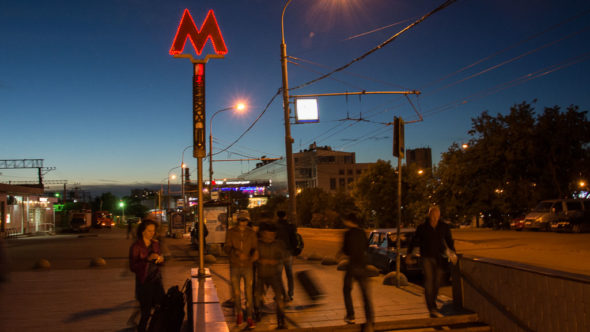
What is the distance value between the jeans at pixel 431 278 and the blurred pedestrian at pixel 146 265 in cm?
366

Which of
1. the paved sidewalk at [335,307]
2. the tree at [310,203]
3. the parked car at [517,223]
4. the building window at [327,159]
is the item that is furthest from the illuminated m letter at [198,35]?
the building window at [327,159]

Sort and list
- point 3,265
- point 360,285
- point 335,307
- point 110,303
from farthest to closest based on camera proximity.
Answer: point 110,303, point 335,307, point 360,285, point 3,265

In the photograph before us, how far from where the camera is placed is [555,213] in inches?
1161

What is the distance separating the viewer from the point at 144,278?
19.7ft

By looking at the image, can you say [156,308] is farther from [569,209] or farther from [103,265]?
[569,209]

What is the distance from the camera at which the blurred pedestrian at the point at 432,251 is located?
6.89 m

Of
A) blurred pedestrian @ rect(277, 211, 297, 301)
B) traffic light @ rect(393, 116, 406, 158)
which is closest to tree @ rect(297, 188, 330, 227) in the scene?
traffic light @ rect(393, 116, 406, 158)

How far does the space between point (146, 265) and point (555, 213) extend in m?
29.5

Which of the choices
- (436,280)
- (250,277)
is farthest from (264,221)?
(436,280)

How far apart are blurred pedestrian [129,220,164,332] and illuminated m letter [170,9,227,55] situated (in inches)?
210

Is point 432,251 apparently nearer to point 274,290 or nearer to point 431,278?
point 431,278

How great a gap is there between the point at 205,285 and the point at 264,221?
7.63 ft

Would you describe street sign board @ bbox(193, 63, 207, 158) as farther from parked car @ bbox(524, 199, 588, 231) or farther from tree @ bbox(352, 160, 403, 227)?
tree @ bbox(352, 160, 403, 227)

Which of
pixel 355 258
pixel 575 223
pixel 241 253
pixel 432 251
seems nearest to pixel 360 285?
pixel 355 258
